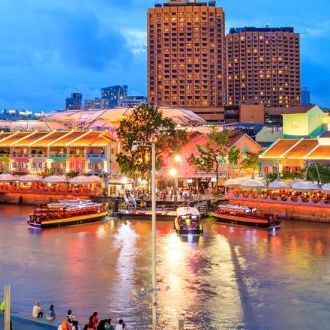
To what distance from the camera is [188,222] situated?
50375 mm

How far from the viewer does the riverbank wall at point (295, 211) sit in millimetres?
56812

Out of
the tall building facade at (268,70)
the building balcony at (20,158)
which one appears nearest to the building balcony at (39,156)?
the building balcony at (20,158)

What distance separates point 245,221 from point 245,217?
1.25ft

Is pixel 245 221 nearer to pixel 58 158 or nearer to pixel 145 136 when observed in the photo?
pixel 145 136

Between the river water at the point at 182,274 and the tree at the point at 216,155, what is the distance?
738 inches

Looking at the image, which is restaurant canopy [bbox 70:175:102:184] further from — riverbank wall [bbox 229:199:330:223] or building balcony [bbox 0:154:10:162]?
riverbank wall [bbox 229:199:330:223]

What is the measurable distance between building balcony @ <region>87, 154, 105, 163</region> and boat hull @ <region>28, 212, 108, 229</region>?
21.4 metres

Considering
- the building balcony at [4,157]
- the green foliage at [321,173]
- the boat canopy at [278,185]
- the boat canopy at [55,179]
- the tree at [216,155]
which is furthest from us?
the building balcony at [4,157]

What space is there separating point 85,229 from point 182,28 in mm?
118193

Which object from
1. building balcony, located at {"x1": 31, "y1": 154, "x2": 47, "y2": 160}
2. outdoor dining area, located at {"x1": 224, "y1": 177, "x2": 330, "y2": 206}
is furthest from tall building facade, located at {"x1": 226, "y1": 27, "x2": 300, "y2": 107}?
outdoor dining area, located at {"x1": 224, "y1": 177, "x2": 330, "y2": 206}

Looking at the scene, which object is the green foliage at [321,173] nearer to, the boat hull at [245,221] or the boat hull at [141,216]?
the boat hull at [245,221]

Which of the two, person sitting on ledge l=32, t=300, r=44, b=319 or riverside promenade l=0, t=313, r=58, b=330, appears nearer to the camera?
riverside promenade l=0, t=313, r=58, b=330

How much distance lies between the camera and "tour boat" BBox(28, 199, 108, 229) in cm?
5484

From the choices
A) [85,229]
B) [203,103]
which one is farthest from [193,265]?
[203,103]
